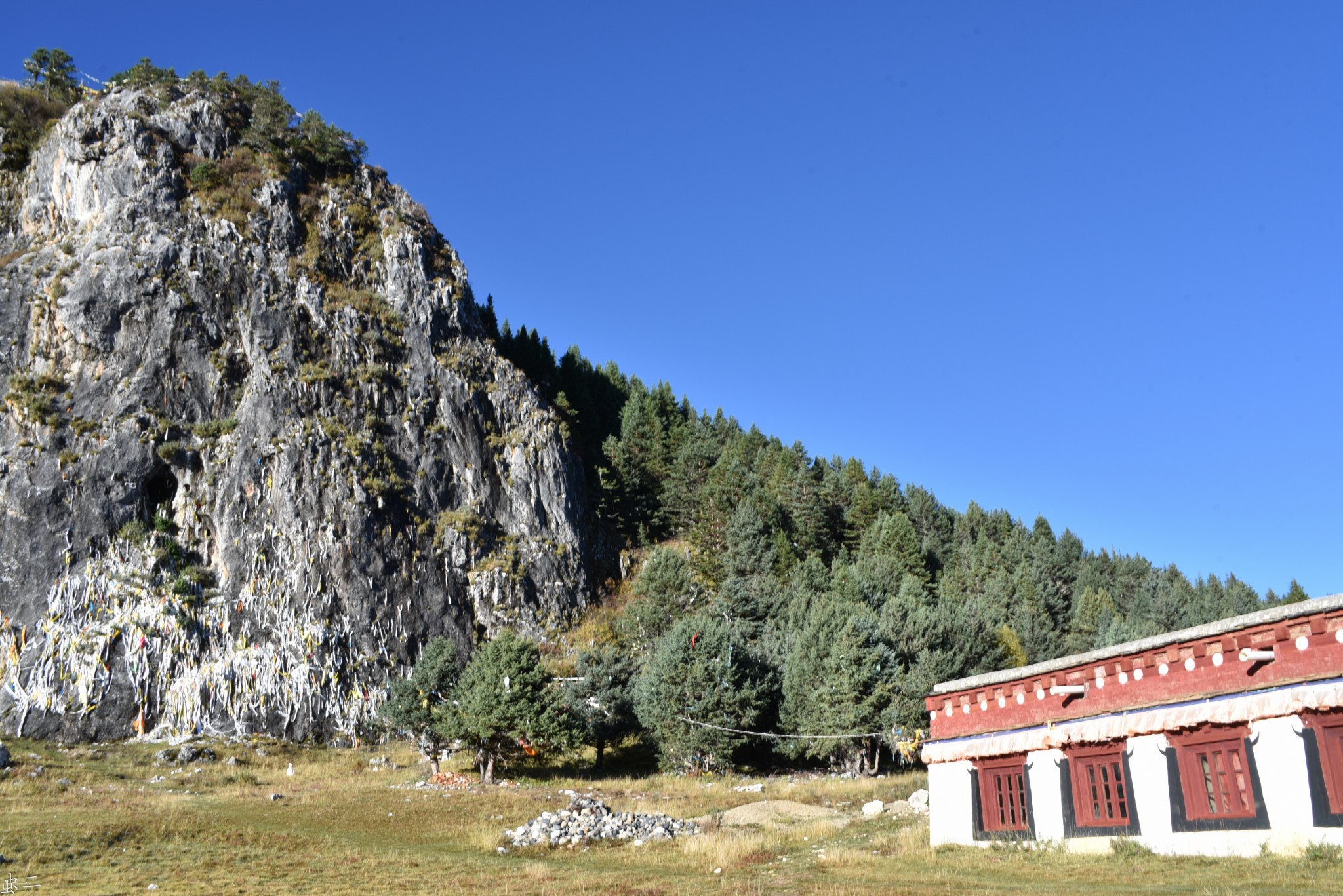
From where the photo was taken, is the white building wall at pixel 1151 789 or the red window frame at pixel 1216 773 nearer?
the red window frame at pixel 1216 773

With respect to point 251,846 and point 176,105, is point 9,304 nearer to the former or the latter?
point 176,105

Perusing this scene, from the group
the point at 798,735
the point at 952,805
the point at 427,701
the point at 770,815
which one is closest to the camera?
the point at 952,805

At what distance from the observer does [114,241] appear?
7194cm

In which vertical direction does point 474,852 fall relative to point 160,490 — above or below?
below

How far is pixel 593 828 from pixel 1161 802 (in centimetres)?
1616

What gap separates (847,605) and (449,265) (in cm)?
5428

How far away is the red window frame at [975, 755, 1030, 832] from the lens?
71.0ft

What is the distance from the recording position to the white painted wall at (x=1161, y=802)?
15828 mm

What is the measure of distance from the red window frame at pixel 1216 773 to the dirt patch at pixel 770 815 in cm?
1401

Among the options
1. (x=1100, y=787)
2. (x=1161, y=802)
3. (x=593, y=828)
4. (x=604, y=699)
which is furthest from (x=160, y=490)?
(x=1161, y=802)

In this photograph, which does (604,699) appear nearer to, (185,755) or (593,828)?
(185,755)

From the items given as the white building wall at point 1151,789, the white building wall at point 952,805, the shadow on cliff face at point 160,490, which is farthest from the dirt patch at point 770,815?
the shadow on cliff face at point 160,490

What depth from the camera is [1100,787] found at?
64.9ft

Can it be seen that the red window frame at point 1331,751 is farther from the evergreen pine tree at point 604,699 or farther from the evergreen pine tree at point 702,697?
the evergreen pine tree at point 604,699
